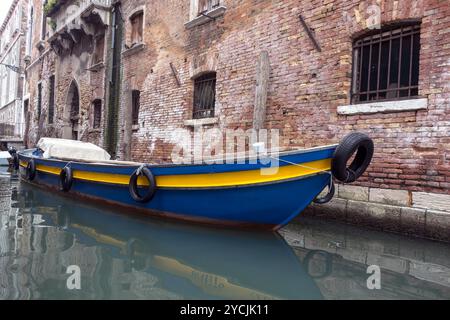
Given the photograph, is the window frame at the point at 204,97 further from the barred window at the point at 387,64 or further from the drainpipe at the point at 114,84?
the drainpipe at the point at 114,84

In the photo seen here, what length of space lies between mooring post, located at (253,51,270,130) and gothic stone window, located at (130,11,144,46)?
5.27 meters

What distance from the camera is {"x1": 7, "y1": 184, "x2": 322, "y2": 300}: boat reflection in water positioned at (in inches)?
120

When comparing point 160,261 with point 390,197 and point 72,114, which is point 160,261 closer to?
point 390,197

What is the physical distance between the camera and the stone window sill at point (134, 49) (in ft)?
34.1

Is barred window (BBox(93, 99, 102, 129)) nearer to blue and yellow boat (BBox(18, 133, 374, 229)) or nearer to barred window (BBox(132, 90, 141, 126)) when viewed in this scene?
barred window (BBox(132, 90, 141, 126))

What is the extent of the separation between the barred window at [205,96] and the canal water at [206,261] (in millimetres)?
3404

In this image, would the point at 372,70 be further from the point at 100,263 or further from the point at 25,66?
the point at 25,66

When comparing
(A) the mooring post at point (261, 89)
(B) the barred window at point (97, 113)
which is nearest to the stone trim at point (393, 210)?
(A) the mooring post at point (261, 89)

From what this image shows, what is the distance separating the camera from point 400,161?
499 centimetres

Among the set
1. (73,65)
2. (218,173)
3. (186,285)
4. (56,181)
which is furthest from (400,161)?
(73,65)

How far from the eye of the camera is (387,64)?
209 inches

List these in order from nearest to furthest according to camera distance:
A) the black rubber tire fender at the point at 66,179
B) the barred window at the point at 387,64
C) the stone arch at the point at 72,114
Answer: the barred window at the point at 387,64, the black rubber tire fender at the point at 66,179, the stone arch at the point at 72,114

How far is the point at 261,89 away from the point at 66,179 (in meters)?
4.03

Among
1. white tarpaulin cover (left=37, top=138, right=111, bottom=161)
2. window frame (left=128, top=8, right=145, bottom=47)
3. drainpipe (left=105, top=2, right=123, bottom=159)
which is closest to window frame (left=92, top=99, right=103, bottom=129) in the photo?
drainpipe (left=105, top=2, right=123, bottom=159)
